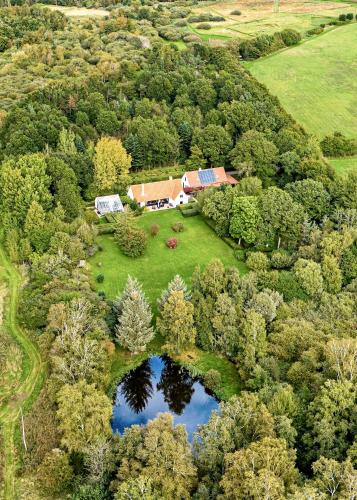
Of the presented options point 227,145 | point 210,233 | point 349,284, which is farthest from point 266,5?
point 349,284

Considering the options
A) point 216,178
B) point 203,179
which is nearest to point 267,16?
point 216,178

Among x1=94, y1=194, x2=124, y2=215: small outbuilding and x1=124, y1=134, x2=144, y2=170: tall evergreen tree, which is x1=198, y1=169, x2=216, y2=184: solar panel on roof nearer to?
x1=124, y1=134, x2=144, y2=170: tall evergreen tree

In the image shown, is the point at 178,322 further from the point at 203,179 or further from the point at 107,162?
the point at 107,162

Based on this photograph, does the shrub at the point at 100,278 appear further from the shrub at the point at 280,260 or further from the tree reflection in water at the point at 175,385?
the shrub at the point at 280,260

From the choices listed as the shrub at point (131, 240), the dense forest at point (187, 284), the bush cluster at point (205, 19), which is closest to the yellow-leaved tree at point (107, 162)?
the dense forest at point (187, 284)

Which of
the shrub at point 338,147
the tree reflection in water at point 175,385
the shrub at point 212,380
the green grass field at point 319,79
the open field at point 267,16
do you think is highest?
the open field at point 267,16

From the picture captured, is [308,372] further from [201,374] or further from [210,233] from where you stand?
[210,233]

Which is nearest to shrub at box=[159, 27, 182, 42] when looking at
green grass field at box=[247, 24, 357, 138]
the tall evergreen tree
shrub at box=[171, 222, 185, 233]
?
A: green grass field at box=[247, 24, 357, 138]
